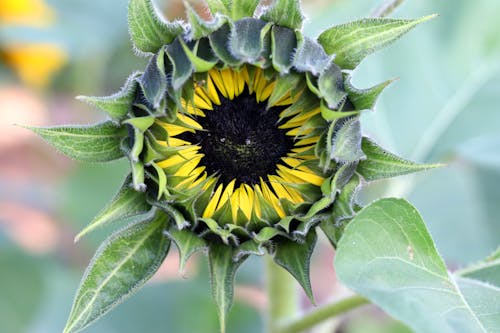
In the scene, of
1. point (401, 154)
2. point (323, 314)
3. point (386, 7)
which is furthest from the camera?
point (401, 154)

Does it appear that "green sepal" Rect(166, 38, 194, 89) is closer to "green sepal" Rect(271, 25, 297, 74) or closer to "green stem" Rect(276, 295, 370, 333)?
"green sepal" Rect(271, 25, 297, 74)

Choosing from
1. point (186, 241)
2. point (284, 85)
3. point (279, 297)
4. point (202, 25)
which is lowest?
point (279, 297)

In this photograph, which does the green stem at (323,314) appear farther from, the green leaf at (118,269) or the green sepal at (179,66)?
the green sepal at (179,66)

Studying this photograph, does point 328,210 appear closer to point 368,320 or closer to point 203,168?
point 203,168

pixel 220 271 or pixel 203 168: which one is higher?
pixel 203 168

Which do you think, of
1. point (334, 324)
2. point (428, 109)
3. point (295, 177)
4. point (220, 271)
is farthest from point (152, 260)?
point (428, 109)

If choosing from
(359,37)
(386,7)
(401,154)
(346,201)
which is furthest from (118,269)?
(401,154)

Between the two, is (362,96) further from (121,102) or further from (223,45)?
(121,102)

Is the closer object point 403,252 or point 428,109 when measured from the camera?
point 403,252

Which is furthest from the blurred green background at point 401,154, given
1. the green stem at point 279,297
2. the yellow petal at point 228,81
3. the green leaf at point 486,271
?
the yellow petal at point 228,81
